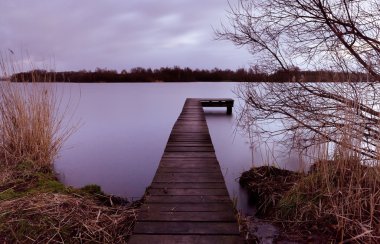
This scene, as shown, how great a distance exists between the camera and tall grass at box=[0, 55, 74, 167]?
15.7 feet

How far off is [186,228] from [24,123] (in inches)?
150

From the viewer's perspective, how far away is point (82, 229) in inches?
102

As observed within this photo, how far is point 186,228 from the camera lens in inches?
83.7

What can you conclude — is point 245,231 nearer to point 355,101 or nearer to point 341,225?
point 341,225

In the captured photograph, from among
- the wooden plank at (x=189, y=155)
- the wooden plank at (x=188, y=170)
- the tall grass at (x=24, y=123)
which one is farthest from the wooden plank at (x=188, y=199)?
the tall grass at (x=24, y=123)

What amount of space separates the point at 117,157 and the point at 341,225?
545 cm

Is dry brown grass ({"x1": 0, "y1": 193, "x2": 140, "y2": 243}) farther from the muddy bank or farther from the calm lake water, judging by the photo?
the calm lake water

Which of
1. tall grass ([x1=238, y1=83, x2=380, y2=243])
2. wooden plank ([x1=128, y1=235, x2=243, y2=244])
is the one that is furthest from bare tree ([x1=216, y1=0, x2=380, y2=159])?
wooden plank ([x1=128, y1=235, x2=243, y2=244])

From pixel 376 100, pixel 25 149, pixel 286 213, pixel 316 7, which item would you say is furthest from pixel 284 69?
pixel 25 149

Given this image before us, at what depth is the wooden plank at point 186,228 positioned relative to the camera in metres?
2.07

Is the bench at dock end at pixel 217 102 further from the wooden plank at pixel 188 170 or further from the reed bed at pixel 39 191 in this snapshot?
the wooden plank at pixel 188 170

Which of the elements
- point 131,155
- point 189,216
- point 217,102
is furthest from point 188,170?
point 217,102

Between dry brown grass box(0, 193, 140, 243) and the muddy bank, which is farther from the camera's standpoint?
the muddy bank

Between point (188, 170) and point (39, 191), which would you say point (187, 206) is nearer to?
point (188, 170)
